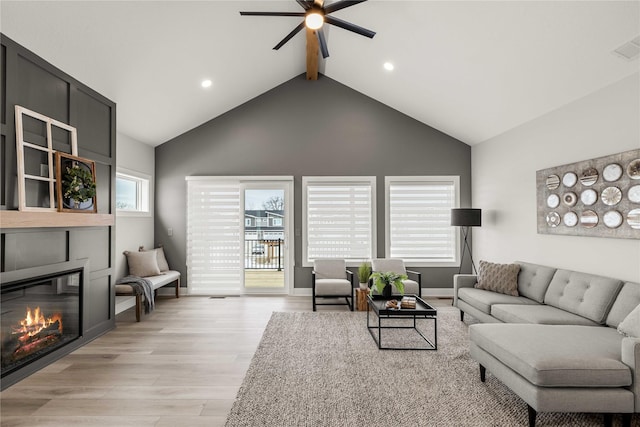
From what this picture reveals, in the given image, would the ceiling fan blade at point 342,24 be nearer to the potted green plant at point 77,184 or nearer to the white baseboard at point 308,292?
the potted green plant at point 77,184

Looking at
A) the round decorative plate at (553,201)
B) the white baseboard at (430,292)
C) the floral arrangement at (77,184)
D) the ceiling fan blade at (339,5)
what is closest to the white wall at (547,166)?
the round decorative plate at (553,201)

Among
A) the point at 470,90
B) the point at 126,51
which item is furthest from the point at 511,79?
the point at 126,51

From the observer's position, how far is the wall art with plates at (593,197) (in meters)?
3.10

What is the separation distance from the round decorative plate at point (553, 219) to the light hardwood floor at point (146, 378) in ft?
12.7

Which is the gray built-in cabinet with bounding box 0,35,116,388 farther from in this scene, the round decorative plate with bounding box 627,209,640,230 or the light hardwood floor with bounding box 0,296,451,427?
the round decorative plate with bounding box 627,209,640,230

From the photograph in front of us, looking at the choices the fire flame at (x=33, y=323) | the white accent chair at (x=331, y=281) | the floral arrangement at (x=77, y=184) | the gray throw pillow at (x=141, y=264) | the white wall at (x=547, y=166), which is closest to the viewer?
the fire flame at (x=33, y=323)

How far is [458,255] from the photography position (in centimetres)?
608

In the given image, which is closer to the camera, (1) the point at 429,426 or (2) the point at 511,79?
(1) the point at 429,426

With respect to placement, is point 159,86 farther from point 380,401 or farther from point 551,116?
point 551,116

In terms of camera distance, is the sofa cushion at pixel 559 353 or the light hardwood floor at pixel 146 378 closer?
the sofa cushion at pixel 559 353

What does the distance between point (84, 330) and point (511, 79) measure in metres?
5.75

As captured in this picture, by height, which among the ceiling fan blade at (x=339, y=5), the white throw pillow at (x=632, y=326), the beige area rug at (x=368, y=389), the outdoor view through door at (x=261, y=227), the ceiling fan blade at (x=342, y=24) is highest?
the ceiling fan blade at (x=339, y=5)

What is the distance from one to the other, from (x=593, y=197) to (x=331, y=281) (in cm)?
342

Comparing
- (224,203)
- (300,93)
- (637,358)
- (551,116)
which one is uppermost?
(300,93)
